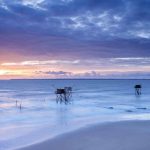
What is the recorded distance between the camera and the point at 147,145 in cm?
2100

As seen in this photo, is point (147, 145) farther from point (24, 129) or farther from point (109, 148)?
point (24, 129)

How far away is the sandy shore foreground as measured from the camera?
21206mm

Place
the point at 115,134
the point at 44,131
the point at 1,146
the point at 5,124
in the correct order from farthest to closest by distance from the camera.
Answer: the point at 5,124, the point at 44,131, the point at 115,134, the point at 1,146

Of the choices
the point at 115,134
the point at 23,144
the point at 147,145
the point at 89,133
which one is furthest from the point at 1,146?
the point at 147,145

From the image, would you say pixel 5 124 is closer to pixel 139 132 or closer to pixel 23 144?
pixel 23 144

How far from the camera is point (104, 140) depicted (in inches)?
914

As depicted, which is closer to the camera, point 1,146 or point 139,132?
point 1,146

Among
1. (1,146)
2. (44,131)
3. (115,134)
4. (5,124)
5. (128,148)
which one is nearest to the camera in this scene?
(128,148)

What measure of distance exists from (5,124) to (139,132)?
16721 millimetres

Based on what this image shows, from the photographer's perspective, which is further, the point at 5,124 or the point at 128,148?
the point at 5,124

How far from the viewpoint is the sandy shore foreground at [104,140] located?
69.6 feet

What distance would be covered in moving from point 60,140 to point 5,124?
13.4 m

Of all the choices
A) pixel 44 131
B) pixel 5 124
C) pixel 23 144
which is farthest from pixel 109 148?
pixel 5 124

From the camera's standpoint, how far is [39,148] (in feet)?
71.2
